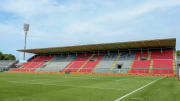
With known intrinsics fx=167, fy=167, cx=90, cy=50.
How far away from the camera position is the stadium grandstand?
42.8 metres

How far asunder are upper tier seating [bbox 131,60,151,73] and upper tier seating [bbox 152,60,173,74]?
1.73m

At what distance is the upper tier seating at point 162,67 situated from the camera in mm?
39531

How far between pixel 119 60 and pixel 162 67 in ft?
43.1

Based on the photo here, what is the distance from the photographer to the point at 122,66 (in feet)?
155

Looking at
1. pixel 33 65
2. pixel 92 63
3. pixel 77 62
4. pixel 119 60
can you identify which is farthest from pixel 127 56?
pixel 33 65

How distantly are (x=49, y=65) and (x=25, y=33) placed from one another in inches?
904

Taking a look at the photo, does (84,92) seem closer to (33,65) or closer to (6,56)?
(33,65)

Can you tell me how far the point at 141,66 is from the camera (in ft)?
146

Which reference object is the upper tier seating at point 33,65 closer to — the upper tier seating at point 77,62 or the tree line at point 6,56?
the upper tier seating at point 77,62

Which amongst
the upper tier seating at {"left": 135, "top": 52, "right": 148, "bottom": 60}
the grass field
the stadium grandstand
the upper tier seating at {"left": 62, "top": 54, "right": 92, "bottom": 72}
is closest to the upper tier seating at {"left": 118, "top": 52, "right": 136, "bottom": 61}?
the stadium grandstand

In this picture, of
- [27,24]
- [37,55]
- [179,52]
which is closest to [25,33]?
[27,24]

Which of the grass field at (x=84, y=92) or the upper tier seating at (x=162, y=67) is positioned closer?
the grass field at (x=84, y=92)

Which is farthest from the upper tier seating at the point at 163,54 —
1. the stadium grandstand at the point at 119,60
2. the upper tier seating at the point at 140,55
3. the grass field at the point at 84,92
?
the grass field at the point at 84,92

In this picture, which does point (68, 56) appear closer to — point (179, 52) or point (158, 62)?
point (158, 62)
